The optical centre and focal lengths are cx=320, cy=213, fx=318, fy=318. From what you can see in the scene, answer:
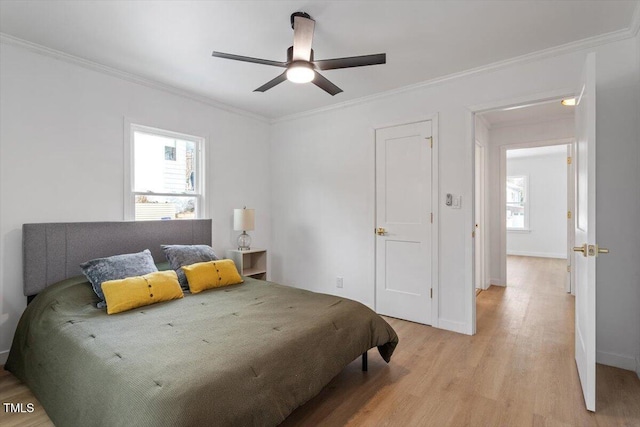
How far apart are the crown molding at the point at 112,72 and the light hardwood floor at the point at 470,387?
8.46 ft

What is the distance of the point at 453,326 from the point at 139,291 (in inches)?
115

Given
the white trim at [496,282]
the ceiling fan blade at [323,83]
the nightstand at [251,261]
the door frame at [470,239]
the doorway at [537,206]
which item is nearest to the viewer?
the ceiling fan blade at [323,83]

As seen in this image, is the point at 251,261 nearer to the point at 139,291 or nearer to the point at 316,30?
the point at 139,291

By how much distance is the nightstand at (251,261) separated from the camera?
156 inches

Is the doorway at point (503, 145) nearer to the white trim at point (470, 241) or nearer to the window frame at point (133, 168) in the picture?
the white trim at point (470, 241)

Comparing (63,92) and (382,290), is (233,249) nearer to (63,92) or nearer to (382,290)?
(382,290)

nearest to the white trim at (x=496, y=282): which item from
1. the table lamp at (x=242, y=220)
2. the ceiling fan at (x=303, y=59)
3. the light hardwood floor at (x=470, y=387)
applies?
the light hardwood floor at (x=470, y=387)

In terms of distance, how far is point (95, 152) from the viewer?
2.99 metres

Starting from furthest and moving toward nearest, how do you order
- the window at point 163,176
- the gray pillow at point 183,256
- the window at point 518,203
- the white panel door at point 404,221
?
the window at point 518,203 < the white panel door at point 404,221 < the window at point 163,176 < the gray pillow at point 183,256

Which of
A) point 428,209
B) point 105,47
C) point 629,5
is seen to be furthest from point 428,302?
point 105,47

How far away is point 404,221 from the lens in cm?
361

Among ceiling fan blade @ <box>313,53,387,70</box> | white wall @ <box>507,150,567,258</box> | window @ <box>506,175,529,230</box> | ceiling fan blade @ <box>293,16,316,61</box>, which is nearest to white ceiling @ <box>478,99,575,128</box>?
ceiling fan blade @ <box>313,53,387,70</box>

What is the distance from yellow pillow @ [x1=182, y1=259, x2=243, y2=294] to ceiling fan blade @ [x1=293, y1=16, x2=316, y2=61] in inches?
77.0

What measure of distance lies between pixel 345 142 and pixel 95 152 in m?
2.69
